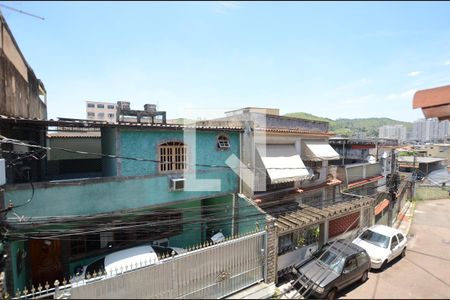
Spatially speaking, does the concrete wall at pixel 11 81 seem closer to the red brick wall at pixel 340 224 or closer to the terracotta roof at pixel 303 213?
the terracotta roof at pixel 303 213

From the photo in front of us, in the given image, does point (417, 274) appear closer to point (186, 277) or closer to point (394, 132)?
point (186, 277)

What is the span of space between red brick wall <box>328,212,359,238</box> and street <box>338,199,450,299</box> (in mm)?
3112

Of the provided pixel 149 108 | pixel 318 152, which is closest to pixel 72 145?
pixel 149 108

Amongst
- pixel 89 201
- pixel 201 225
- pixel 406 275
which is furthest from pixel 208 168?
pixel 406 275

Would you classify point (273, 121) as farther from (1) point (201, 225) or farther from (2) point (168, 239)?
(2) point (168, 239)

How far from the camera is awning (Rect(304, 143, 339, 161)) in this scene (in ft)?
50.2

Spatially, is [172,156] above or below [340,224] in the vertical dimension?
above

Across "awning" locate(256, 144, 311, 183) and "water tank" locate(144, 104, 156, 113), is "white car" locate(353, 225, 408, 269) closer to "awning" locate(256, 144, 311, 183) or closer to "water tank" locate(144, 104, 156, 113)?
"awning" locate(256, 144, 311, 183)

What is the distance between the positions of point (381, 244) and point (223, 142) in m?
10.3

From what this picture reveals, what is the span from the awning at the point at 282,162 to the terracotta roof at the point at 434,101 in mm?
8292

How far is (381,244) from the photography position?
12844 mm

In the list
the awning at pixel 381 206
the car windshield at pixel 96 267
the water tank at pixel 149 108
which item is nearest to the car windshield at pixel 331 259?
the car windshield at pixel 96 267

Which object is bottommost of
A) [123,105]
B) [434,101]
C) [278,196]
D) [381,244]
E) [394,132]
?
[381,244]

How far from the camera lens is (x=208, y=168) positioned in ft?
40.0
